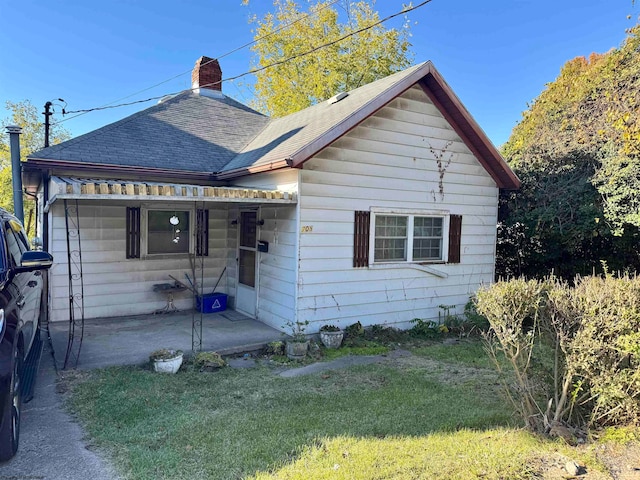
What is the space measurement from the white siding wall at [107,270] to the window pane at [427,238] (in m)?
4.81

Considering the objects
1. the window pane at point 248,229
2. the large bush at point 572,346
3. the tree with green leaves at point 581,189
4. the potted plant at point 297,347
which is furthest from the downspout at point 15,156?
the tree with green leaves at point 581,189

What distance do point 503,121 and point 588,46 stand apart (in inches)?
564

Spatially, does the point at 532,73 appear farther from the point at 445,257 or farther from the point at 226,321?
the point at 226,321

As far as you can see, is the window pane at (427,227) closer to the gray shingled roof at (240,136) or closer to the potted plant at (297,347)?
the gray shingled roof at (240,136)

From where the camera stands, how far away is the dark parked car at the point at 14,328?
10.3ft

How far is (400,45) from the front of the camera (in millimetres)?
23109

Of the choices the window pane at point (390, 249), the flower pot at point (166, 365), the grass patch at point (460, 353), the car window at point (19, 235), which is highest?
the car window at point (19, 235)

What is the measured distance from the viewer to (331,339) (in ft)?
22.5

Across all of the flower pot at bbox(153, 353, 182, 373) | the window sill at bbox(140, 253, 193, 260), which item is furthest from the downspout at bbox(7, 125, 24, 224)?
the flower pot at bbox(153, 353, 182, 373)

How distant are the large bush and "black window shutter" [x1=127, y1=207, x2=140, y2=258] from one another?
21.7 feet

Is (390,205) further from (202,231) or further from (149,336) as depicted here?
(149,336)

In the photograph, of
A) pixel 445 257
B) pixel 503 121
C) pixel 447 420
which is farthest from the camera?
pixel 503 121

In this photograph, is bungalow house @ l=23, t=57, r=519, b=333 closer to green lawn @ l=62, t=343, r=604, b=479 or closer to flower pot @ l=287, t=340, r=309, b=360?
flower pot @ l=287, t=340, r=309, b=360

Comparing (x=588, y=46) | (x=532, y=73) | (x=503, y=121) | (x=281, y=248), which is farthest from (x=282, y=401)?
(x=503, y=121)
